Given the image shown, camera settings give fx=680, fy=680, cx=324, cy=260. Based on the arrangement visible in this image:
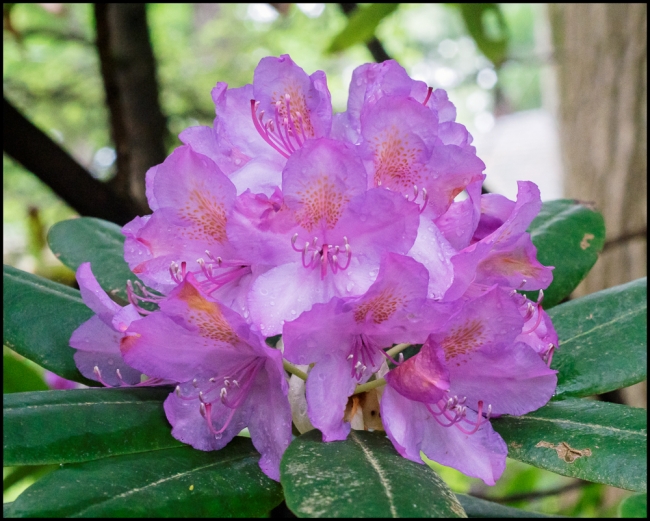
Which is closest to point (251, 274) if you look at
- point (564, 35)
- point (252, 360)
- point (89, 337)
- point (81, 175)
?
point (252, 360)

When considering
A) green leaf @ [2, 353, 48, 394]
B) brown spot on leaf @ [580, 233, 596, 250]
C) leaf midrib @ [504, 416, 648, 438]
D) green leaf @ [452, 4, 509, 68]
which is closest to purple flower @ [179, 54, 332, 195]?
leaf midrib @ [504, 416, 648, 438]

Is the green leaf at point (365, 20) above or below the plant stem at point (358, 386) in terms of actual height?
above

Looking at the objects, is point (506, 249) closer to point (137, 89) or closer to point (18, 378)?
point (18, 378)

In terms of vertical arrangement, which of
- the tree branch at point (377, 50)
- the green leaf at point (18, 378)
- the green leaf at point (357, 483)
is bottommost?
the green leaf at point (357, 483)

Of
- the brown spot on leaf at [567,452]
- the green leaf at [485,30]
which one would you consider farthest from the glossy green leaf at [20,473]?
the green leaf at [485,30]

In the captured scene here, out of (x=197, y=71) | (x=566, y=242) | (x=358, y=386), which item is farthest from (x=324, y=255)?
(x=197, y=71)

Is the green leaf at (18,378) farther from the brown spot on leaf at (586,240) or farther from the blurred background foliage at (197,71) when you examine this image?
the brown spot on leaf at (586,240)
